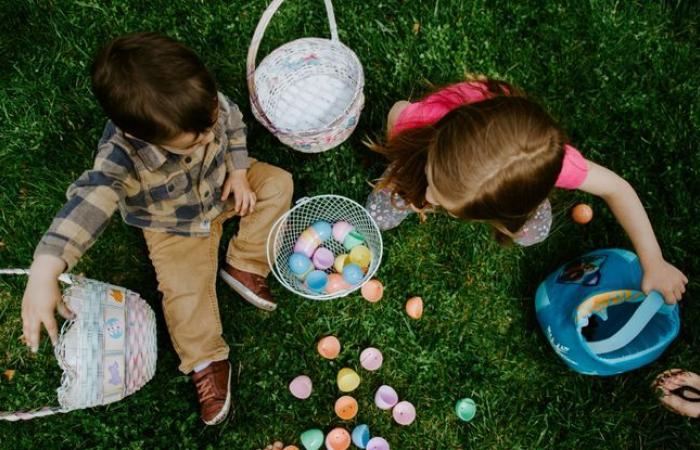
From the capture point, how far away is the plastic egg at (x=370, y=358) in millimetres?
2492

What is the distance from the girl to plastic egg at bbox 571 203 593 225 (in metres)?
0.38

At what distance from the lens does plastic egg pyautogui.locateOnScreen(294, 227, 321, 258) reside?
2.48 metres

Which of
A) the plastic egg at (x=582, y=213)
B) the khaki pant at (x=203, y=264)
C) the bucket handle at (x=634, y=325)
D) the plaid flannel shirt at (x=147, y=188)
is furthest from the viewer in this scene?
the plastic egg at (x=582, y=213)

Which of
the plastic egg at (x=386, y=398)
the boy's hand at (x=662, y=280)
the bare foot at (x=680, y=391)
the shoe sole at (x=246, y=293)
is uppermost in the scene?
the boy's hand at (x=662, y=280)

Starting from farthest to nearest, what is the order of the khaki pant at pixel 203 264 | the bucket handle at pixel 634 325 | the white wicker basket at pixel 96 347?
the khaki pant at pixel 203 264, the bucket handle at pixel 634 325, the white wicker basket at pixel 96 347

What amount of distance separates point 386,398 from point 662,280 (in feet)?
3.69

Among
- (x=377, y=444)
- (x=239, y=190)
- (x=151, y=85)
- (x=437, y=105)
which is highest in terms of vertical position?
(x=151, y=85)

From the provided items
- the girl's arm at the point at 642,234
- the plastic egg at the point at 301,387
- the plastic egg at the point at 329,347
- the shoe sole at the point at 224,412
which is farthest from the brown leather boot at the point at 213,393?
the girl's arm at the point at 642,234

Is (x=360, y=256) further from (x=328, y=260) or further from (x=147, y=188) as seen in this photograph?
(x=147, y=188)

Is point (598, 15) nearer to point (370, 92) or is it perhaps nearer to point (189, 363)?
point (370, 92)

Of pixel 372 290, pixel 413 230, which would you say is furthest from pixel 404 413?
pixel 413 230

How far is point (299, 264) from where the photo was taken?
95.3 inches

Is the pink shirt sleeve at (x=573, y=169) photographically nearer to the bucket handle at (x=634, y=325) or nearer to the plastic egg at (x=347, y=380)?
the bucket handle at (x=634, y=325)

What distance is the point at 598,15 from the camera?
9.05ft
